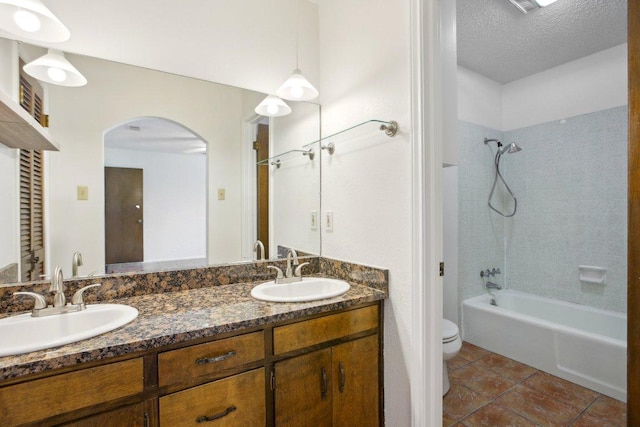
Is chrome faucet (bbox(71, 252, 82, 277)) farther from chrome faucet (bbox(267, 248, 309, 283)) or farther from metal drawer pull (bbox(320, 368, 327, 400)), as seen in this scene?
metal drawer pull (bbox(320, 368, 327, 400))

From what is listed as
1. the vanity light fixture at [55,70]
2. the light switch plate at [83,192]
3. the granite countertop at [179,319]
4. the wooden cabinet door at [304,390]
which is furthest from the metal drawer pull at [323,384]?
the vanity light fixture at [55,70]

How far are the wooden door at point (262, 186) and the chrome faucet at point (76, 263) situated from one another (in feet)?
2.75

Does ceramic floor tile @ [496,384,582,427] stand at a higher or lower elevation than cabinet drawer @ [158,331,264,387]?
lower

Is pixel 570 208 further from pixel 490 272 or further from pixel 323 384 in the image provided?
pixel 323 384

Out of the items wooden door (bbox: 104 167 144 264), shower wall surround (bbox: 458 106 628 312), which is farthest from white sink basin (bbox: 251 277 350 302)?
shower wall surround (bbox: 458 106 628 312)

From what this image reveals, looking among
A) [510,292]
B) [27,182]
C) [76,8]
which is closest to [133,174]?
[27,182]

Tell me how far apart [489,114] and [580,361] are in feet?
7.45

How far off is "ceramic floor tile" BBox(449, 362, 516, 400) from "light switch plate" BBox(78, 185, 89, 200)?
2520 mm

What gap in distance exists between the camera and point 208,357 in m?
1.00

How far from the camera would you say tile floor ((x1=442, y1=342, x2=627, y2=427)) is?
5.69 feet

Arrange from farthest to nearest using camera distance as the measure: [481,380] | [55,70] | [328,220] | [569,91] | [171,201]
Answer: [569,91], [481,380], [328,220], [171,201], [55,70]

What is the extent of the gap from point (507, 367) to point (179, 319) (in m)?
2.48

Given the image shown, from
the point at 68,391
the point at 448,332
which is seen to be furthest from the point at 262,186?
the point at 448,332

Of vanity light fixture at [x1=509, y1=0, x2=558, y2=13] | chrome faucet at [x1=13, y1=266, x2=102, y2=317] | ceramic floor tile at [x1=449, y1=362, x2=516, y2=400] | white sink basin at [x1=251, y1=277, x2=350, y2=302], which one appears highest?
vanity light fixture at [x1=509, y1=0, x2=558, y2=13]
